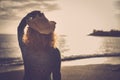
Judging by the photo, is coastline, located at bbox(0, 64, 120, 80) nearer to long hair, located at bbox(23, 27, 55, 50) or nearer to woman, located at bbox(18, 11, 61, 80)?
woman, located at bbox(18, 11, 61, 80)

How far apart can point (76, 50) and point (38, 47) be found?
56cm

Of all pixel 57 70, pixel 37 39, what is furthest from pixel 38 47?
pixel 57 70

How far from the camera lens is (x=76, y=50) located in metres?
2.46

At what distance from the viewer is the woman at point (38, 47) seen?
1.89m

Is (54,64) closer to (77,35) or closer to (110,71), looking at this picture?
(77,35)

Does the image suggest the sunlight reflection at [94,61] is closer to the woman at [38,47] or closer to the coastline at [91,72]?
the coastline at [91,72]

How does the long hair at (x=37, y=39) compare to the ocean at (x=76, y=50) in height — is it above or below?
above

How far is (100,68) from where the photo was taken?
248cm

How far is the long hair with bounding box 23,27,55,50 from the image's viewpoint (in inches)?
75.5

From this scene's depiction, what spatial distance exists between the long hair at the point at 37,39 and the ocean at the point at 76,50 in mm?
413

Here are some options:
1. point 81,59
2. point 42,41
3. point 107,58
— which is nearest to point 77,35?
point 81,59

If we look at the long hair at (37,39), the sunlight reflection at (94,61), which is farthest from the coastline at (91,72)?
the long hair at (37,39)

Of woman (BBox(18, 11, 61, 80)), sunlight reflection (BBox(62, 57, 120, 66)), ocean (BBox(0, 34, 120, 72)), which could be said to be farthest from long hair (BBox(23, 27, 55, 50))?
sunlight reflection (BBox(62, 57, 120, 66))

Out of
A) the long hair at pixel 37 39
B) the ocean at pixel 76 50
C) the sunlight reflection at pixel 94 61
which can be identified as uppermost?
the long hair at pixel 37 39
